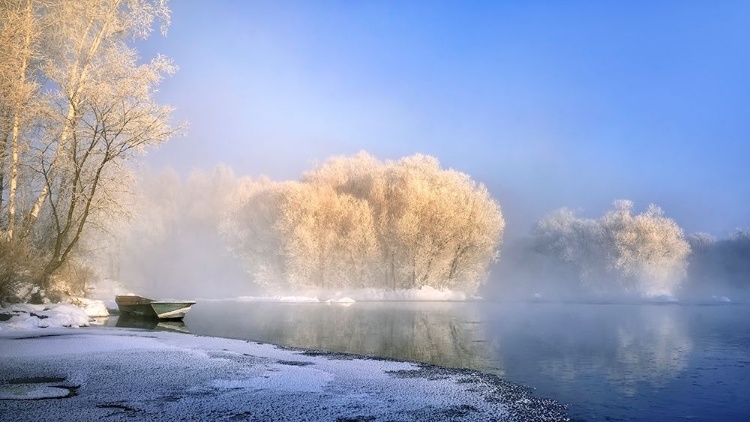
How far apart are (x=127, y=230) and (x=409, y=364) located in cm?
Result: 6246

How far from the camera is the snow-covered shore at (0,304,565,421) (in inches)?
296

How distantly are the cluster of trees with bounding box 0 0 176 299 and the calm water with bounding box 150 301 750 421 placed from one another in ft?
24.1

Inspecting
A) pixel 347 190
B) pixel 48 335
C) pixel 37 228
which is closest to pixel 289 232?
pixel 347 190

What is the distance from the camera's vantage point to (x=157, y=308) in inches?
1036

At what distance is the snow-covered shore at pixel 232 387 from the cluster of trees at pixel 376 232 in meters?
43.4

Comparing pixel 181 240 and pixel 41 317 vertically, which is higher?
pixel 181 240

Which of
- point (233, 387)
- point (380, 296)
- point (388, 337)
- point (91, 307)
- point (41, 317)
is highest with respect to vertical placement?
point (380, 296)

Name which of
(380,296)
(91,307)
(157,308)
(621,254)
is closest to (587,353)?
(157,308)

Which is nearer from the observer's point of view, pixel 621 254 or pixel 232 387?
pixel 232 387

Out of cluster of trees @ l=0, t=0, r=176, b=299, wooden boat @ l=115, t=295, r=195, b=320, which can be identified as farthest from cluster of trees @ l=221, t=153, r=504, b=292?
cluster of trees @ l=0, t=0, r=176, b=299

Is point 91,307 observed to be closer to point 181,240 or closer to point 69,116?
point 69,116

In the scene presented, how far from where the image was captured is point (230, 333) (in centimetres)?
2086

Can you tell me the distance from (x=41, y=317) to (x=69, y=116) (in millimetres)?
7741

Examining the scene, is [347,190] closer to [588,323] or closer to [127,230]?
[127,230]
